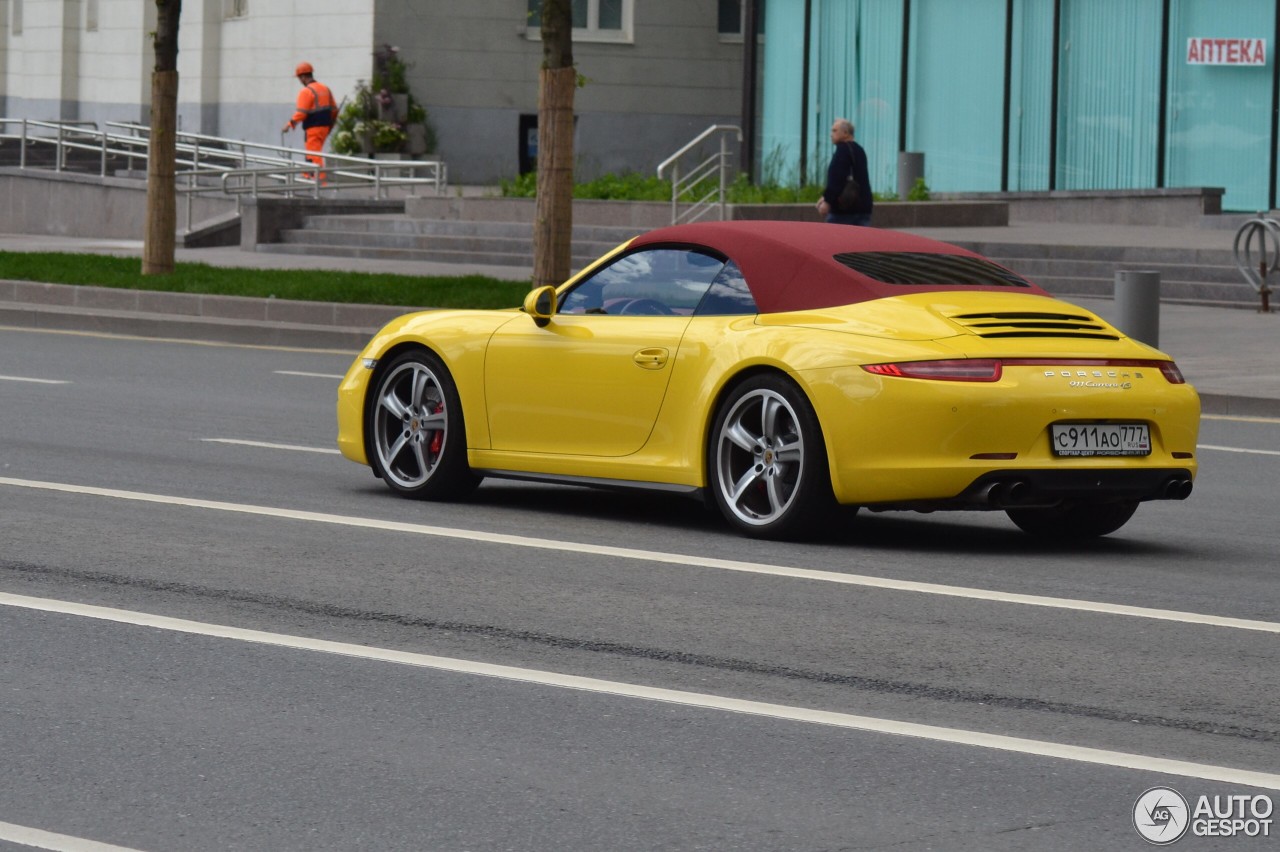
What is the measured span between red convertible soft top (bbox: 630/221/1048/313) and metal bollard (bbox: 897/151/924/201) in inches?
1063

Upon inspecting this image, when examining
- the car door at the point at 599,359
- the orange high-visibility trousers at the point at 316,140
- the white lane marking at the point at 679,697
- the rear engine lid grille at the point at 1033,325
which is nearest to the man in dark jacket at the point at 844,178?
the car door at the point at 599,359

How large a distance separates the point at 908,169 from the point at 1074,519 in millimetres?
27912

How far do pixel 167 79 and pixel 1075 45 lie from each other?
55.3 feet

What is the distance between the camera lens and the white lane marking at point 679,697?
5.59 metres

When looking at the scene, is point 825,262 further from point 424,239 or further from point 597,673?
point 424,239

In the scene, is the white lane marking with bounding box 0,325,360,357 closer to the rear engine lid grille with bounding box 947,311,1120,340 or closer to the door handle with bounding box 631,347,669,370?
the door handle with bounding box 631,347,669,370

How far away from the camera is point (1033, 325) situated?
9.02m

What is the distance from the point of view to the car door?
952cm

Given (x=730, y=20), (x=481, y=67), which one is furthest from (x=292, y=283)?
(x=730, y=20)

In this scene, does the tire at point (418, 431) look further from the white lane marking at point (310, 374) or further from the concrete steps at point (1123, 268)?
the concrete steps at point (1123, 268)

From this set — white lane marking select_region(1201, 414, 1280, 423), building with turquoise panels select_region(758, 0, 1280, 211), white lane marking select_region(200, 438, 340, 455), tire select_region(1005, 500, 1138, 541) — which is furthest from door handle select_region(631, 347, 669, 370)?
building with turquoise panels select_region(758, 0, 1280, 211)

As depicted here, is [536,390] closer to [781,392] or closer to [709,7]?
[781,392]

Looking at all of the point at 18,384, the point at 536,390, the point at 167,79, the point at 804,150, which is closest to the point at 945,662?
the point at 536,390

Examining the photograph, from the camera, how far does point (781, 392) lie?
8914 mm
